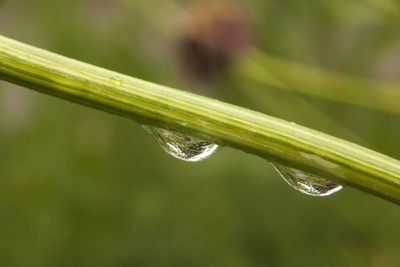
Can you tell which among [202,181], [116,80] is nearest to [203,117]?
[116,80]

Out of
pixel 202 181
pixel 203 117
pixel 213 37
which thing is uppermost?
pixel 213 37

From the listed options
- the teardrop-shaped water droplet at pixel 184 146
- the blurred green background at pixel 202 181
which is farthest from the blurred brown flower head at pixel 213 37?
the teardrop-shaped water droplet at pixel 184 146

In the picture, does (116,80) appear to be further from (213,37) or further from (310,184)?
(213,37)

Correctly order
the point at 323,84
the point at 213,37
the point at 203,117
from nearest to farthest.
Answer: the point at 203,117
the point at 323,84
the point at 213,37

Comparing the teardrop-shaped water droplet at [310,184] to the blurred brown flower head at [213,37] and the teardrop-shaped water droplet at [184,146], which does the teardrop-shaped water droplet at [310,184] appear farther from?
the blurred brown flower head at [213,37]

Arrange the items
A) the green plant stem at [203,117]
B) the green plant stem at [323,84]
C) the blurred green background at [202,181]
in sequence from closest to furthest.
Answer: the green plant stem at [203,117] → the green plant stem at [323,84] → the blurred green background at [202,181]

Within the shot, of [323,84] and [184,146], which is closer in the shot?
[184,146]

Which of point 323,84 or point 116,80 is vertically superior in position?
point 323,84

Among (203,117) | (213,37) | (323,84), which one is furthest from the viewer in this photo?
(213,37)

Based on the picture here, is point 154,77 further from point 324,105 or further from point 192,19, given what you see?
point 324,105
